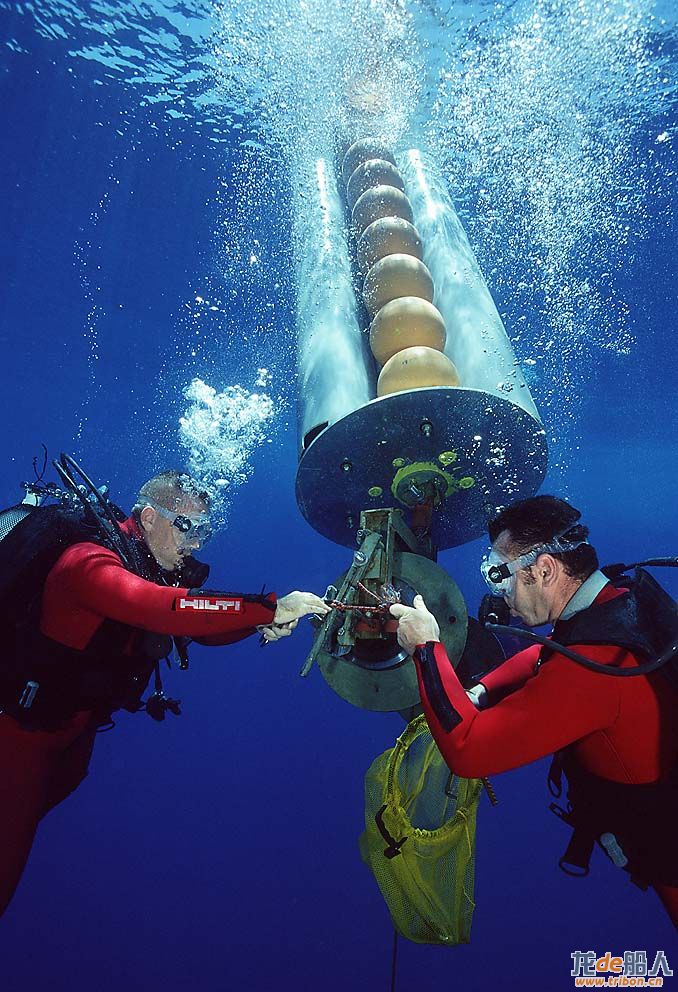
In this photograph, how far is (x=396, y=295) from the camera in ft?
16.4

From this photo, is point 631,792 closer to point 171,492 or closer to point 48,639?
point 171,492

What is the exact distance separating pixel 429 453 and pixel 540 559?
5.07 ft

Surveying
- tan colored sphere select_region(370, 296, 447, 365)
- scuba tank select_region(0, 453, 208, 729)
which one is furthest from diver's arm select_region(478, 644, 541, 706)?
tan colored sphere select_region(370, 296, 447, 365)

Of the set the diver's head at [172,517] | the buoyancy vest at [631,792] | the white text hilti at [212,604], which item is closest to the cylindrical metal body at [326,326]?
the diver's head at [172,517]

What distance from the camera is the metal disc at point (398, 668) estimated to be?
310 cm

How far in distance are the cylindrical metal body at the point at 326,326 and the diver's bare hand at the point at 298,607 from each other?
61.0 inches

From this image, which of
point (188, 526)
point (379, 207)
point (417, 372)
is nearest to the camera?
point (188, 526)

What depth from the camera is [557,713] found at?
1970mm

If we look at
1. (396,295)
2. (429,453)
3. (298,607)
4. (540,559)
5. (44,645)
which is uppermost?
(396,295)

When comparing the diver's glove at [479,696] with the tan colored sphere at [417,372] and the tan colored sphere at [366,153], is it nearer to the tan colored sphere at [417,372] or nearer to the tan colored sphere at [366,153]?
the tan colored sphere at [417,372]

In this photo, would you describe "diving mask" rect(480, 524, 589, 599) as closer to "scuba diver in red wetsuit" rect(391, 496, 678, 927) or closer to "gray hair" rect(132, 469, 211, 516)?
"scuba diver in red wetsuit" rect(391, 496, 678, 927)

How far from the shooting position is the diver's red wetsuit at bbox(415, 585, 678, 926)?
1.97m

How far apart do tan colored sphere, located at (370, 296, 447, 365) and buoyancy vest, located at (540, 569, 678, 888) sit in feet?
9.31

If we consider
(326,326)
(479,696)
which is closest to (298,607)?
(479,696)
